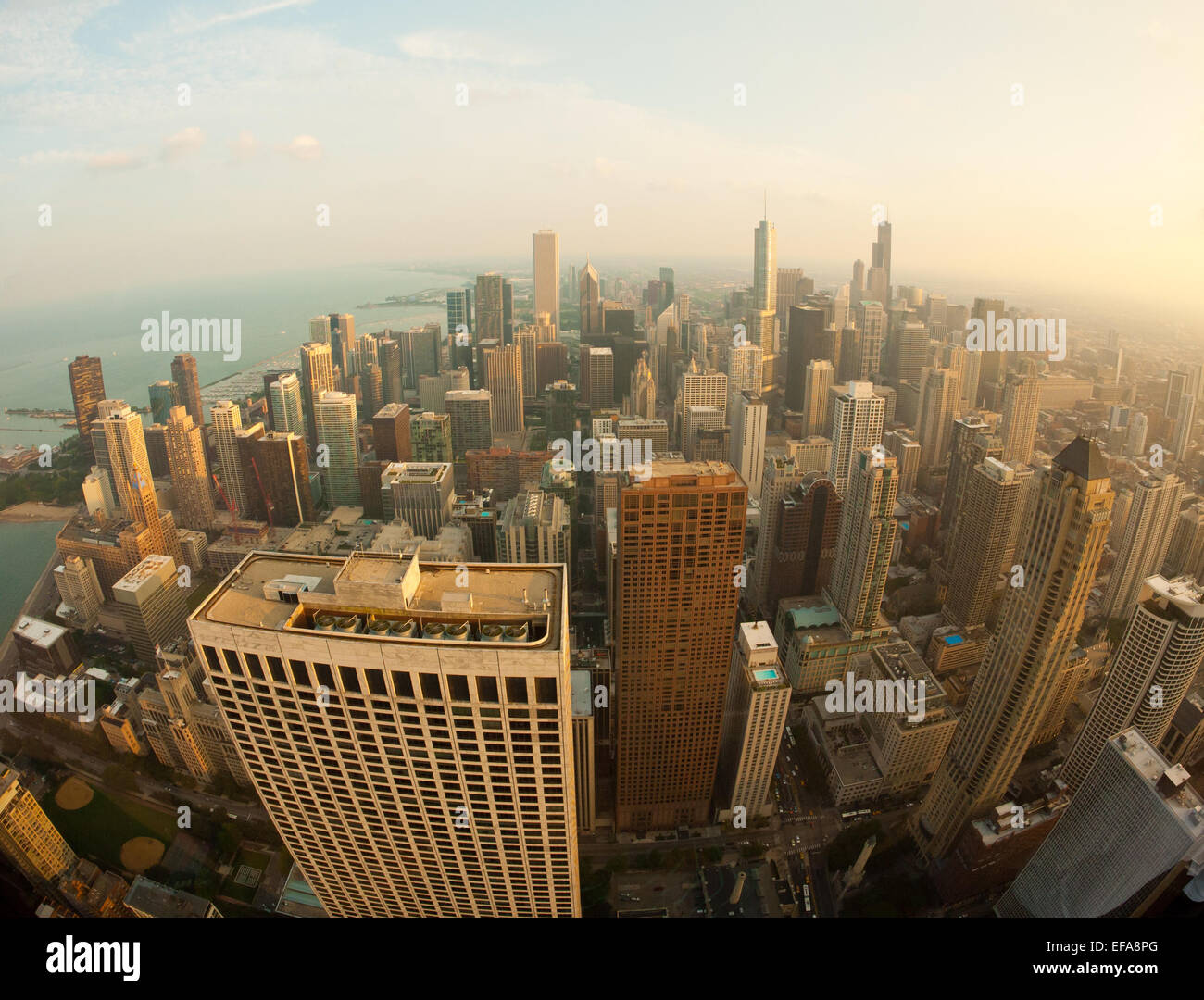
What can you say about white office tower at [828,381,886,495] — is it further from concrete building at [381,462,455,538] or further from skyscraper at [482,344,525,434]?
skyscraper at [482,344,525,434]

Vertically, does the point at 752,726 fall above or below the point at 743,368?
below

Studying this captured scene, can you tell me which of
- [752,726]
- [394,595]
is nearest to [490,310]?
[752,726]

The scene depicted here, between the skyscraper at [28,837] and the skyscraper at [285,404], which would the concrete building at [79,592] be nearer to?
the skyscraper at [28,837]

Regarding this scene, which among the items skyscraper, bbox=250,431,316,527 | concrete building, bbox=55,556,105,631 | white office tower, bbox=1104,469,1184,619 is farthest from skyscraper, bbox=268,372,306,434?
white office tower, bbox=1104,469,1184,619

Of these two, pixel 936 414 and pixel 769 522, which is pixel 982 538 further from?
pixel 936 414

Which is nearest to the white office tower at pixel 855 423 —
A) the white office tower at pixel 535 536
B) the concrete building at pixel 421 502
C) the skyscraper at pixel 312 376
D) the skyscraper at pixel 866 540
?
the skyscraper at pixel 866 540
